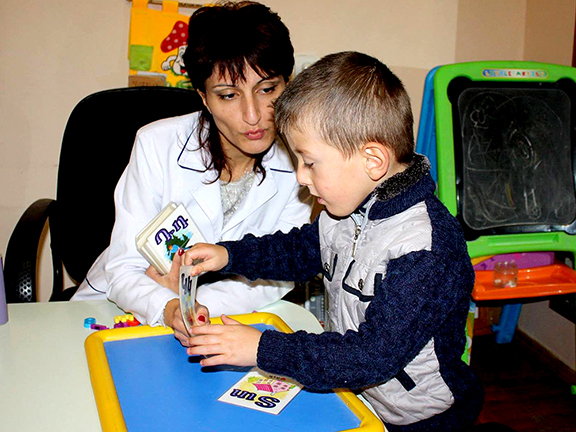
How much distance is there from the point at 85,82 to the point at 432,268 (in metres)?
1.96

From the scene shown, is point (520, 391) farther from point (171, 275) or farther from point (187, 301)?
point (187, 301)

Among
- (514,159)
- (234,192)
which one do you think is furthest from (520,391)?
(234,192)

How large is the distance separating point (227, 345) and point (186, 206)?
69 cm

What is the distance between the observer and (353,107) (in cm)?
108

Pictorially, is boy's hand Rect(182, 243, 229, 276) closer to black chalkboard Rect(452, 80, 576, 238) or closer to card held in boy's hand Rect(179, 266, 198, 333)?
card held in boy's hand Rect(179, 266, 198, 333)

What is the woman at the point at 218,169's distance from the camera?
4.67 ft

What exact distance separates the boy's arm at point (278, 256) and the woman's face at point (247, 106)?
0.86 ft

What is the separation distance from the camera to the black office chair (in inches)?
68.6

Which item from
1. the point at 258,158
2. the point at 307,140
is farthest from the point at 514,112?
the point at 307,140

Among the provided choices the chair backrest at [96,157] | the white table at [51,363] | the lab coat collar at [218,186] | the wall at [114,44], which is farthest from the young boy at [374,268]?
the wall at [114,44]

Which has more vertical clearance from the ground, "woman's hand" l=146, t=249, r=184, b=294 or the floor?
"woman's hand" l=146, t=249, r=184, b=294

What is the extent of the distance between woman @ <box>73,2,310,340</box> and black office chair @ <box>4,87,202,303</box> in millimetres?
121

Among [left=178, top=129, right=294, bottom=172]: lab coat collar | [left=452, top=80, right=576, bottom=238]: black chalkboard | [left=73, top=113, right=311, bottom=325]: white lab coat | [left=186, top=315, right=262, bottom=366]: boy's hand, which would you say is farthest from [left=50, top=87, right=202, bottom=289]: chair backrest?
[left=452, top=80, right=576, bottom=238]: black chalkboard

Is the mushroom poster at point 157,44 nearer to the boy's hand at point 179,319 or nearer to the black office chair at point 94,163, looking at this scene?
the black office chair at point 94,163
